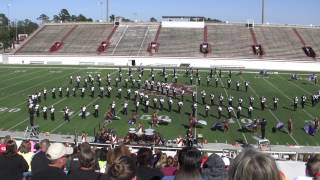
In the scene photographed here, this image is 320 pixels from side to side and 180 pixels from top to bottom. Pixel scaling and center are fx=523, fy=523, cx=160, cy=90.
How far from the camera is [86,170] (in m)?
3.92

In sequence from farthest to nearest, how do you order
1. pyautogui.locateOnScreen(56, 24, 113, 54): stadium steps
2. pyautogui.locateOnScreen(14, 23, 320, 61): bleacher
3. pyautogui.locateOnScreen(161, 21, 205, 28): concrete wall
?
pyautogui.locateOnScreen(161, 21, 205, 28): concrete wall < pyautogui.locateOnScreen(56, 24, 113, 54): stadium steps < pyautogui.locateOnScreen(14, 23, 320, 61): bleacher

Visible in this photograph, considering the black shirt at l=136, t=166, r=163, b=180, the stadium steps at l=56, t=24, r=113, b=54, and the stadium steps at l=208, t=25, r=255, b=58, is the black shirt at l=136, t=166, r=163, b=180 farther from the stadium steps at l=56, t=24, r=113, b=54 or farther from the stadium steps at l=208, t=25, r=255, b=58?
the stadium steps at l=56, t=24, r=113, b=54

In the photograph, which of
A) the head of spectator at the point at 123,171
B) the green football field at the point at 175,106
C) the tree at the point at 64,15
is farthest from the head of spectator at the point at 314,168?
the tree at the point at 64,15

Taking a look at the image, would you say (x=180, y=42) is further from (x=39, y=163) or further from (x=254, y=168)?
(x=254, y=168)

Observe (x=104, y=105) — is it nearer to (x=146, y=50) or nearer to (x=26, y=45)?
(x=146, y=50)

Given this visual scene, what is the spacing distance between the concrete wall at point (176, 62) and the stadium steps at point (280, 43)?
1641 millimetres

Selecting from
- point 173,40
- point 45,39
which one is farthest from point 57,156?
point 45,39

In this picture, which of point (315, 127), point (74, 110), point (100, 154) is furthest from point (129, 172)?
point (74, 110)

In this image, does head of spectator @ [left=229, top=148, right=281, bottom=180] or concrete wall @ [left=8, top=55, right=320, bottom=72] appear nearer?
head of spectator @ [left=229, top=148, right=281, bottom=180]

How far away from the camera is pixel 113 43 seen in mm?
55438

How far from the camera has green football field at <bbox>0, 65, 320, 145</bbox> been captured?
64.5ft

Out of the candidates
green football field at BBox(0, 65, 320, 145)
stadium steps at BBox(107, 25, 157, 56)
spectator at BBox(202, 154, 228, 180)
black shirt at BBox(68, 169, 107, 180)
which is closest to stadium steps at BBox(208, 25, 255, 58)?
stadium steps at BBox(107, 25, 157, 56)

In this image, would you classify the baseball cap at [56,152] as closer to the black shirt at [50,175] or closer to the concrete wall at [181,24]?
the black shirt at [50,175]

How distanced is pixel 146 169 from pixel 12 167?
3.98 feet
